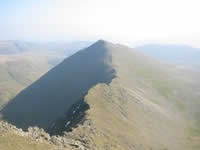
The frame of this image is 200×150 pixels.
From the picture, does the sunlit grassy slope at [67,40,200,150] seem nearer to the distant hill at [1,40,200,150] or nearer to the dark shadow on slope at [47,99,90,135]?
the distant hill at [1,40,200,150]

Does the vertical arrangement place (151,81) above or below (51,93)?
above

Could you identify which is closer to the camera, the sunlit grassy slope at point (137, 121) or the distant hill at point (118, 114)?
the distant hill at point (118, 114)

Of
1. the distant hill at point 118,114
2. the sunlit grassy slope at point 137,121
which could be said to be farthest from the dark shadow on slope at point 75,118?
the sunlit grassy slope at point 137,121

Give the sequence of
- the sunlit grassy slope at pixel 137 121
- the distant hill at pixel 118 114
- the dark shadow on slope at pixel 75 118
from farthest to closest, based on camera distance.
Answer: the dark shadow on slope at pixel 75 118 → the sunlit grassy slope at pixel 137 121 → the distant hill at pixel 118 114

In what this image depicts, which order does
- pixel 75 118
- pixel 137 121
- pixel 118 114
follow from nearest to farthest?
pixel 75 118, pixel 118 114, pixel 137 121

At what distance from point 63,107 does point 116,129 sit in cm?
7829

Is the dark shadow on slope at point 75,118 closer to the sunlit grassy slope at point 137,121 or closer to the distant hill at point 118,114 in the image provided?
the distant hill at point 118,114

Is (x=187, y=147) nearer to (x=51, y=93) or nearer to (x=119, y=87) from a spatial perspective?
(x=119, y=87)

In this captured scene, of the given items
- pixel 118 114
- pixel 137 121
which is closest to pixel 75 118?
pixel 118 114

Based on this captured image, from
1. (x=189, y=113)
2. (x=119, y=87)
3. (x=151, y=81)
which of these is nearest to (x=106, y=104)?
(x=119, y=87)

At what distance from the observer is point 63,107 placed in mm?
163000

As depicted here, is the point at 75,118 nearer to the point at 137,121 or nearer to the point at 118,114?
the point at 118,114

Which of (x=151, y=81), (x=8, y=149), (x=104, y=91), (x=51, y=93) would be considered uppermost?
(x=8, y=149)

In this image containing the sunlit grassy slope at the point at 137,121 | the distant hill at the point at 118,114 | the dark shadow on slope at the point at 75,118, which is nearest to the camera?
the distant hill at the point at 118,114
